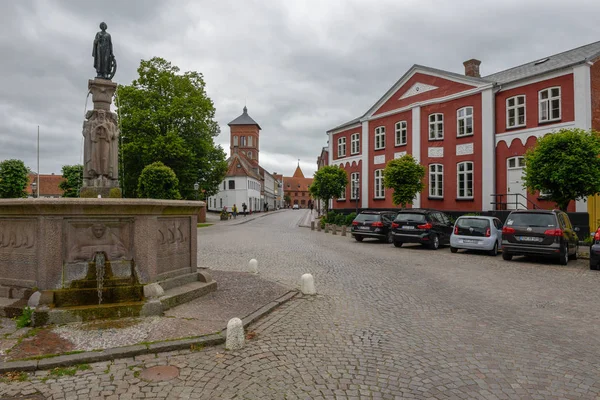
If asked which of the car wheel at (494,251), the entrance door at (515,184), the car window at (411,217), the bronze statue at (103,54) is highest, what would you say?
the bronze statue at (103,54)

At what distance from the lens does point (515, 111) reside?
81.1 feet

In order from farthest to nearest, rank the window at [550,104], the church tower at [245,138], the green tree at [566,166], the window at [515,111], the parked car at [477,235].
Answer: the church tower at [245,138] → the window at [515,111] → the window at [550,104] → the parked car at [477,235] → the green tree at [566,166]

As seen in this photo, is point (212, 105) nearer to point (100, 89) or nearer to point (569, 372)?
point (100, 89)

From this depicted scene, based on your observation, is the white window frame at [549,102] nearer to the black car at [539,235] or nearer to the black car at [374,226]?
the black car at [374,226]

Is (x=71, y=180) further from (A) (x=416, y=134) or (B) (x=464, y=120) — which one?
(B) (x=464, y=120)

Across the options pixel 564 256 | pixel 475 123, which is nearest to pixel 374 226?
pixel 564 256

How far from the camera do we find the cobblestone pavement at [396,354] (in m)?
3.79

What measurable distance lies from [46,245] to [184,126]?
101 feet

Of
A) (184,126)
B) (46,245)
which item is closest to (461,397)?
(46,245)

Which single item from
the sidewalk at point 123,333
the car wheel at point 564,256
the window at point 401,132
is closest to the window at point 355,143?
the window at point 401,132

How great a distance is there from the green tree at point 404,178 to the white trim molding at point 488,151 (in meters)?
3.83

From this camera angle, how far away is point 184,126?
35.0 m

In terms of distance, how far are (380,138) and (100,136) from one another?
92.4 feet

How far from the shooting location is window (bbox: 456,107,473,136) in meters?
27.3
